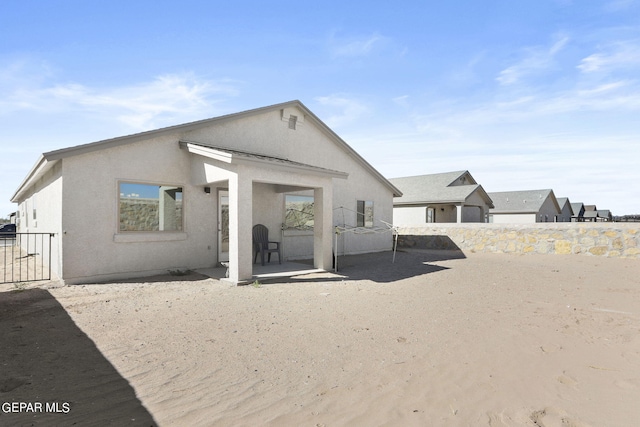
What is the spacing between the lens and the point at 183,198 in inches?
401

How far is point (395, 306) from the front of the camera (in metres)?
→ 6.67

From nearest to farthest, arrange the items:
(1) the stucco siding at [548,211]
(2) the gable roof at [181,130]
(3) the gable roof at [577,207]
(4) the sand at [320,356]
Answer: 1. (4) the sand at [320,356]
2. (2) the gable roof at [181,130]
3. (1) the stucco siding at [548,211]
4. (3) the gable roof at [577,207]

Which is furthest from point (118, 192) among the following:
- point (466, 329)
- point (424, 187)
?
point (424, 187)

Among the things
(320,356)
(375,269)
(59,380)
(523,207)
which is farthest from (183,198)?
(523,207)

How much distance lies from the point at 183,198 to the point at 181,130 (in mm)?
1925

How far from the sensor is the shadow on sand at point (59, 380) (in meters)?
2.95

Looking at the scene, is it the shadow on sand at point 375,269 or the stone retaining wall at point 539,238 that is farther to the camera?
the stone retaining wall at point 539,238

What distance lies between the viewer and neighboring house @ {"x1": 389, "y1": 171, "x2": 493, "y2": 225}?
25047 millimetres

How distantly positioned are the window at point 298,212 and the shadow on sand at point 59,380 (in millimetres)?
7996

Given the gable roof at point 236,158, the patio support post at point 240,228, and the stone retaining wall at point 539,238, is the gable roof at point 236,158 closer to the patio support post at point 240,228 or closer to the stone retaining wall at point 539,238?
the patio support post at point 240,228

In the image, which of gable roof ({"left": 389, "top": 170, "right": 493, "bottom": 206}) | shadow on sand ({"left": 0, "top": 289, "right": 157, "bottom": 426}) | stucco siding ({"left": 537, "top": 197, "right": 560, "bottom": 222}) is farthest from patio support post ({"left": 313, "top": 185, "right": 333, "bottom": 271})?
stucco siding ({"left": 537, "top": 197, "right": 560, "bottom": 222})

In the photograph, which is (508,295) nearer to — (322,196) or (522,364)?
(522,364)

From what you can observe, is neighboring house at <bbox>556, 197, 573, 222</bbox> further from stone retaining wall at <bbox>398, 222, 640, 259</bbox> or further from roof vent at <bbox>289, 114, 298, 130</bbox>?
roof vent at <bbox>289, 114, 298, 130</bbox>

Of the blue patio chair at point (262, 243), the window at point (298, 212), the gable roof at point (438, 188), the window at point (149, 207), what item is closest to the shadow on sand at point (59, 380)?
the window at point (149, 207)
